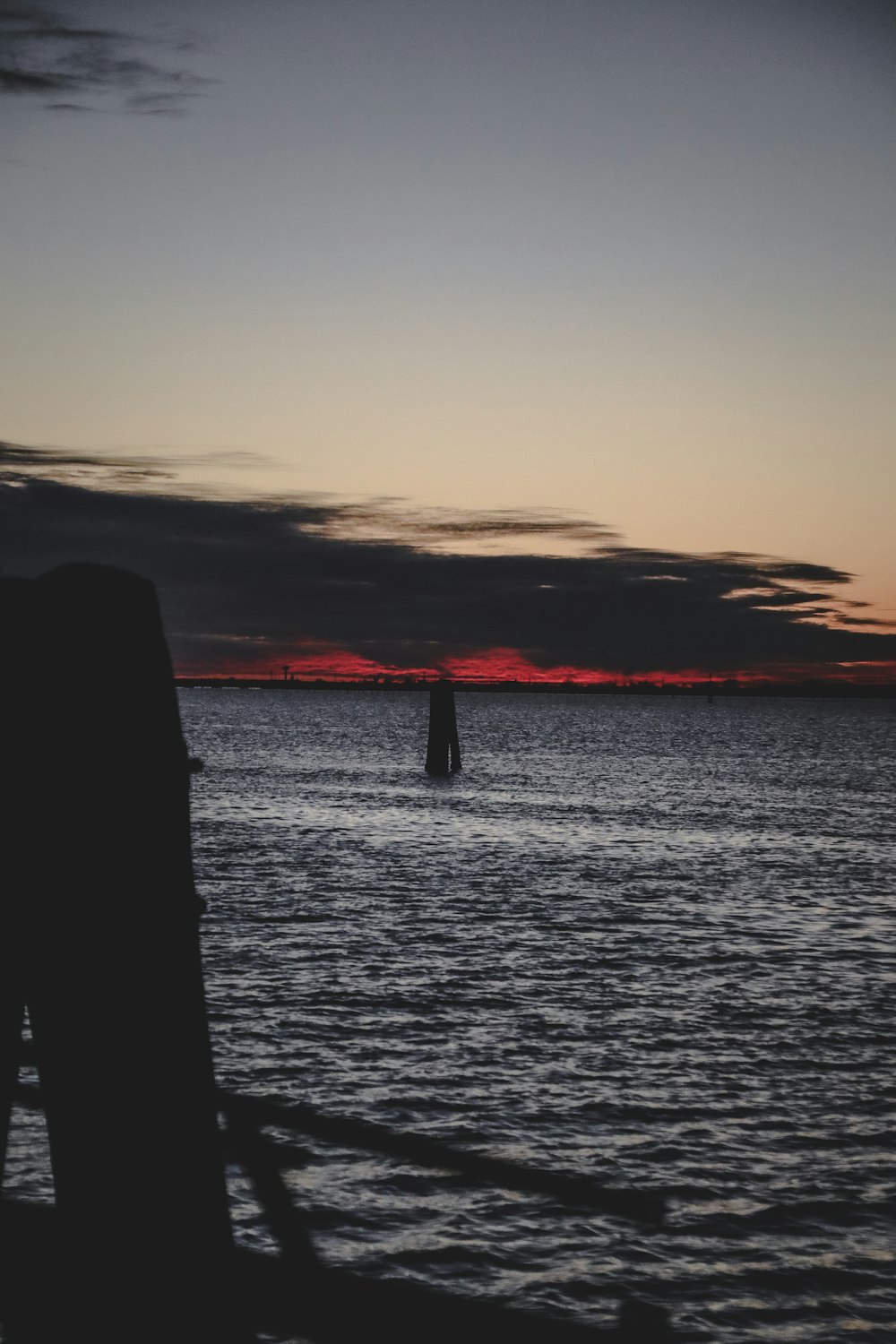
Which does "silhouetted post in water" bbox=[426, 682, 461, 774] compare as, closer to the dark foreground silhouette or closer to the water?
the water

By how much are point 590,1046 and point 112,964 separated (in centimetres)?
1228

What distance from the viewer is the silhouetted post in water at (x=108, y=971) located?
2.88 metres

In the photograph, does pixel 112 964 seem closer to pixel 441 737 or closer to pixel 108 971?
pixel 108 971

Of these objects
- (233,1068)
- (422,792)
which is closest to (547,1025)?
(233,1068)

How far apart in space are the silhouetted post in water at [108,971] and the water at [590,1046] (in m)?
6.04

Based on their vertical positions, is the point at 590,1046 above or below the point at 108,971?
below

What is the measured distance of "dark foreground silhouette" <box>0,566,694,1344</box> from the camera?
288 centimetres

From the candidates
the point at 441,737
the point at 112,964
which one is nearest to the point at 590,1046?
the point at 112,964

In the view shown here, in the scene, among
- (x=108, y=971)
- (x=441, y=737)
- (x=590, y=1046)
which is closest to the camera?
(x=108, y=971)

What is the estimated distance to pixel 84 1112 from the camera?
2.88 metres

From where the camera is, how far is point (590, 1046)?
14328 millimetres

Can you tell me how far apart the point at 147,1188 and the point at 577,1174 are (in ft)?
26.9

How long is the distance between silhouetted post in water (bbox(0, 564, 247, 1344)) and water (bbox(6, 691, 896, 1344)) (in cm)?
604

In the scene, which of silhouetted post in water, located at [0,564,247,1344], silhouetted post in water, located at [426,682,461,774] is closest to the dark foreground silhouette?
silhouetted post in water, located at [0,564,247,1344]
